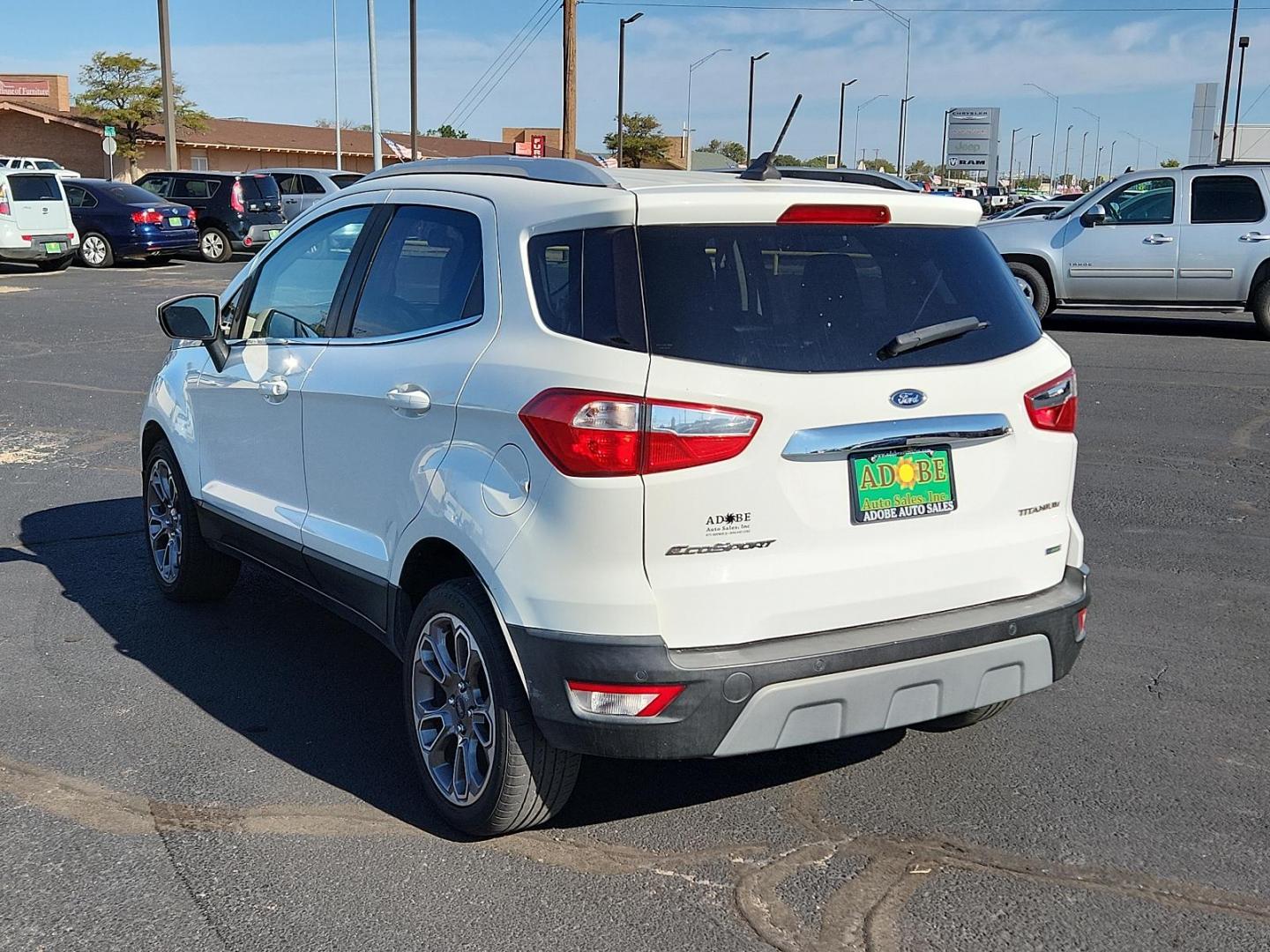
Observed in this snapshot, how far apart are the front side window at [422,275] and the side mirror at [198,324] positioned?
1017mm

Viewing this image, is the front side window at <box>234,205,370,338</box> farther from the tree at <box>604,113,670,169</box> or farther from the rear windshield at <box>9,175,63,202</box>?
the tree at <box>604,113,670,169</box>

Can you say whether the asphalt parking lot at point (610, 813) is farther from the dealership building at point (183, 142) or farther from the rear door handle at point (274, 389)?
the dealership building at point (183, 142)

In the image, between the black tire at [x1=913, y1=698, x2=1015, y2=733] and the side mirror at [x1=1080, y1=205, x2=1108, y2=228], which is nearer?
the black tire at [x1=913, y1=698, x2=1015, y2=733]

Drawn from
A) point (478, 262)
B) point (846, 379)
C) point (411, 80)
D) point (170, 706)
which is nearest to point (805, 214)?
point (846, 379)

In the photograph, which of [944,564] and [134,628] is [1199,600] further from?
[134,628]

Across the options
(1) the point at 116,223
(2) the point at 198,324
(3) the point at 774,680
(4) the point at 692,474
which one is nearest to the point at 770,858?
(3) the point at 774,680

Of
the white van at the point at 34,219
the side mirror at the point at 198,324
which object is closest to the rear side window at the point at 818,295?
the side mirror at the point at 198,324

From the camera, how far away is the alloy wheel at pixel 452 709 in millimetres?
3688

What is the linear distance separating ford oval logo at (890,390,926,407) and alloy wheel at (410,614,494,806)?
1.28 metres

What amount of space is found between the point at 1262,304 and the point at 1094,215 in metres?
2.16

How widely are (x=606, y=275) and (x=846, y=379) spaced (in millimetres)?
666

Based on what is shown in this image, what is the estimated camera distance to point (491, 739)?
362 cm

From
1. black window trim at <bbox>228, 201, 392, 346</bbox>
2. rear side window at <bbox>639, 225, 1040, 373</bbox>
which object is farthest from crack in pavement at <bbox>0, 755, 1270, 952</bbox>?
black window trim at <bbox>228, 201, 392, 346</bbox>

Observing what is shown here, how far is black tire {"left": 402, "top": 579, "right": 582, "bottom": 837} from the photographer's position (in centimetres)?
353
